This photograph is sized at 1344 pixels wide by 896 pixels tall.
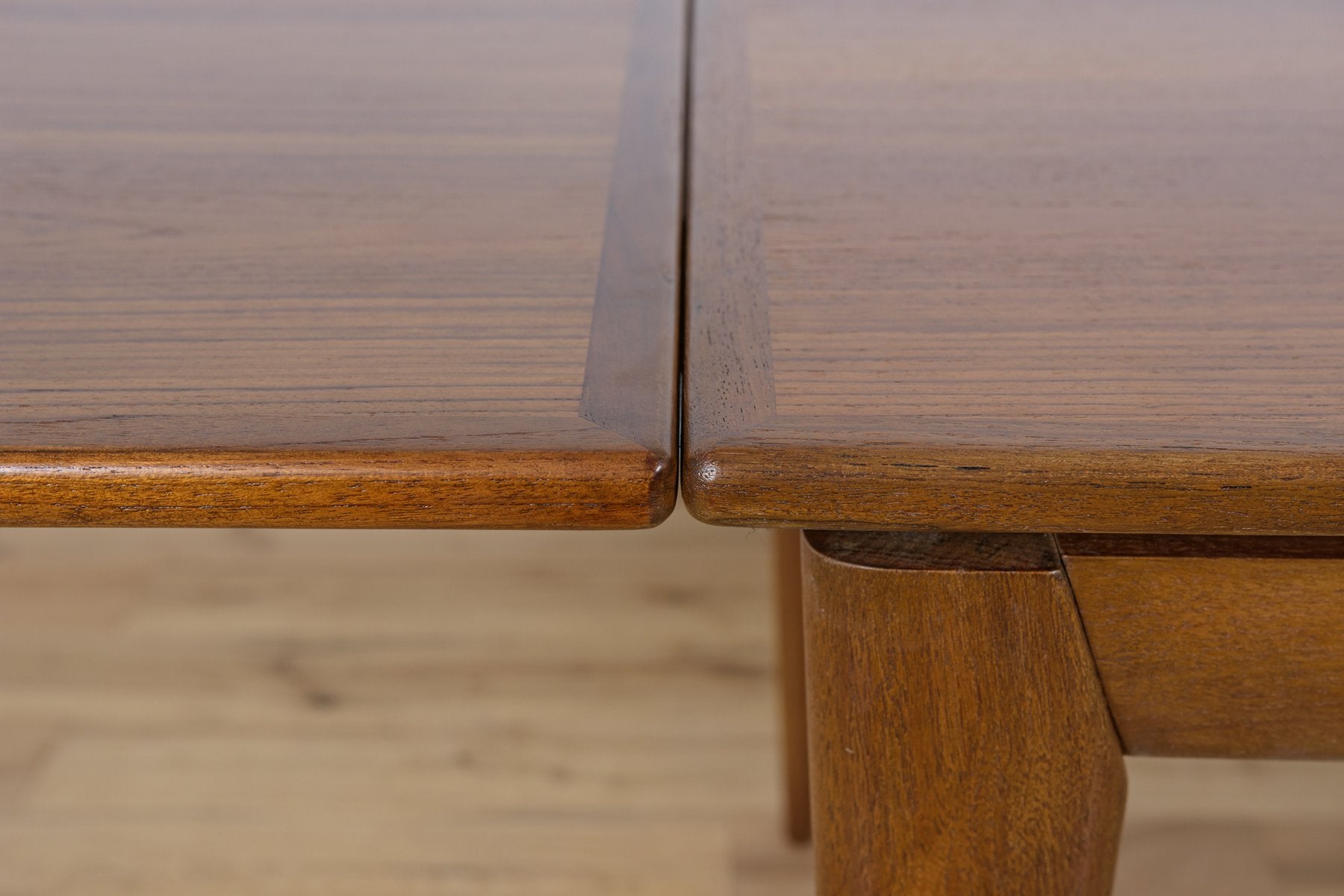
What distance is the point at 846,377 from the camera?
1.02 ft

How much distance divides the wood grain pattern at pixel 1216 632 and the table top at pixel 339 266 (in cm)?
11

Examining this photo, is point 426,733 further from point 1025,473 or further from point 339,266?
point 1025,473

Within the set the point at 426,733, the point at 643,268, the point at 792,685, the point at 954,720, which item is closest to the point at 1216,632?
the point at 954,720

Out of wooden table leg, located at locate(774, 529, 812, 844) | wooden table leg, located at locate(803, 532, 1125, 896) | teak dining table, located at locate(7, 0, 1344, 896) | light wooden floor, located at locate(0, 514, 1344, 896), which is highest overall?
teak dining table, located at locate(7, 0, 1344, 896)

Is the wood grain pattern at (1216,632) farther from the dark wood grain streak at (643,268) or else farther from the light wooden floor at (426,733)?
the light wooden floor at (426,733)

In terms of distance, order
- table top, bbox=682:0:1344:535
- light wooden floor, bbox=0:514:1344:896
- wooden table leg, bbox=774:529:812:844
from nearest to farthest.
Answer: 1. table top, bbox=682:0:1344:535
2. wooden table leg, bbox=774:529:812:844
3. light wooden floor, bbox=0:514:1344:896

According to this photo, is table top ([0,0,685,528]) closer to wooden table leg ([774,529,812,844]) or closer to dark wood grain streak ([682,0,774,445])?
dark wood grain streak ([682,0,774,445])

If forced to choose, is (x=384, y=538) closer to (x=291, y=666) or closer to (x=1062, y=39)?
(x=291, y=666)

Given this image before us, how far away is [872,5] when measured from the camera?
61cm

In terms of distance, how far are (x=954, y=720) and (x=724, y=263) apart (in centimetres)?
14

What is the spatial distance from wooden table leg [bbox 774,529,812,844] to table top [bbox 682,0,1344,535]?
261 mm

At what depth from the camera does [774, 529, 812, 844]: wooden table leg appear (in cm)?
73

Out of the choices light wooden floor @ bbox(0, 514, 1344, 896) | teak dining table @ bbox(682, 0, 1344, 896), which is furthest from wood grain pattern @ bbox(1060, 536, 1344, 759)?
light wooden floor @ bbox(0, 514, 1344, 896)

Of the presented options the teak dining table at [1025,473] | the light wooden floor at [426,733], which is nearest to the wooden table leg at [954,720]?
the teak dining table at [1025,473]
